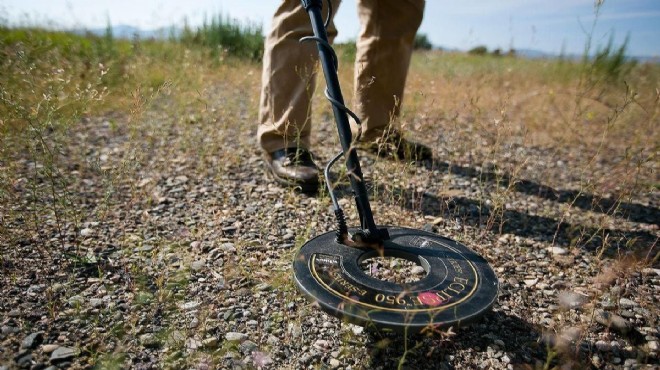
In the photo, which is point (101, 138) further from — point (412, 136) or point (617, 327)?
point (617, 327)

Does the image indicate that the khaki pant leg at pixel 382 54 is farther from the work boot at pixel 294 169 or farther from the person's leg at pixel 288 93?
the work boot at pixel 294 169

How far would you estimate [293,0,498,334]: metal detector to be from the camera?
125 centimetres

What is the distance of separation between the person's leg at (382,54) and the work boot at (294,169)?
54cm

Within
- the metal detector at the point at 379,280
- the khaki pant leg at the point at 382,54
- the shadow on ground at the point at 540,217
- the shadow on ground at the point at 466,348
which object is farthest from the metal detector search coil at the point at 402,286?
the khaki pant leg at the point at 382,54

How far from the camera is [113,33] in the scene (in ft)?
17.7

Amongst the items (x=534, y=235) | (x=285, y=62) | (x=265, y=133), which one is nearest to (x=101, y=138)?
(x=265, y=133)

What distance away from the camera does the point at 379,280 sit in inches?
56.4

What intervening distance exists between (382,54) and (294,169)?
3.16ft

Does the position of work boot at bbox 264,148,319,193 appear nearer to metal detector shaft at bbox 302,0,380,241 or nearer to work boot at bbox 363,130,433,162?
work boot at bbox 363,130,433,162

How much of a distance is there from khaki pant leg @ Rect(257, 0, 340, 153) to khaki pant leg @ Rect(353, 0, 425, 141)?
16.1 inches

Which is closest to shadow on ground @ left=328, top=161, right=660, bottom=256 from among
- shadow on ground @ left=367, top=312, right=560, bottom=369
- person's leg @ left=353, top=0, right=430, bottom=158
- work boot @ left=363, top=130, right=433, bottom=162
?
work boot @ left=363, top=130, right=433, bottom=162

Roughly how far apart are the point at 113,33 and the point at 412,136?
4.04m

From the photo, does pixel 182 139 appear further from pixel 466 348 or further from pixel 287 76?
pixel 466 348

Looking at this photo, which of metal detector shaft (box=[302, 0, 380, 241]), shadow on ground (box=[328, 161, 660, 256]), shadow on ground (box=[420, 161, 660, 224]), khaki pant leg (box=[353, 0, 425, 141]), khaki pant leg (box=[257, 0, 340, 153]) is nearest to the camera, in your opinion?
metal detector shaft (box=[302, 0, 380, 241])
